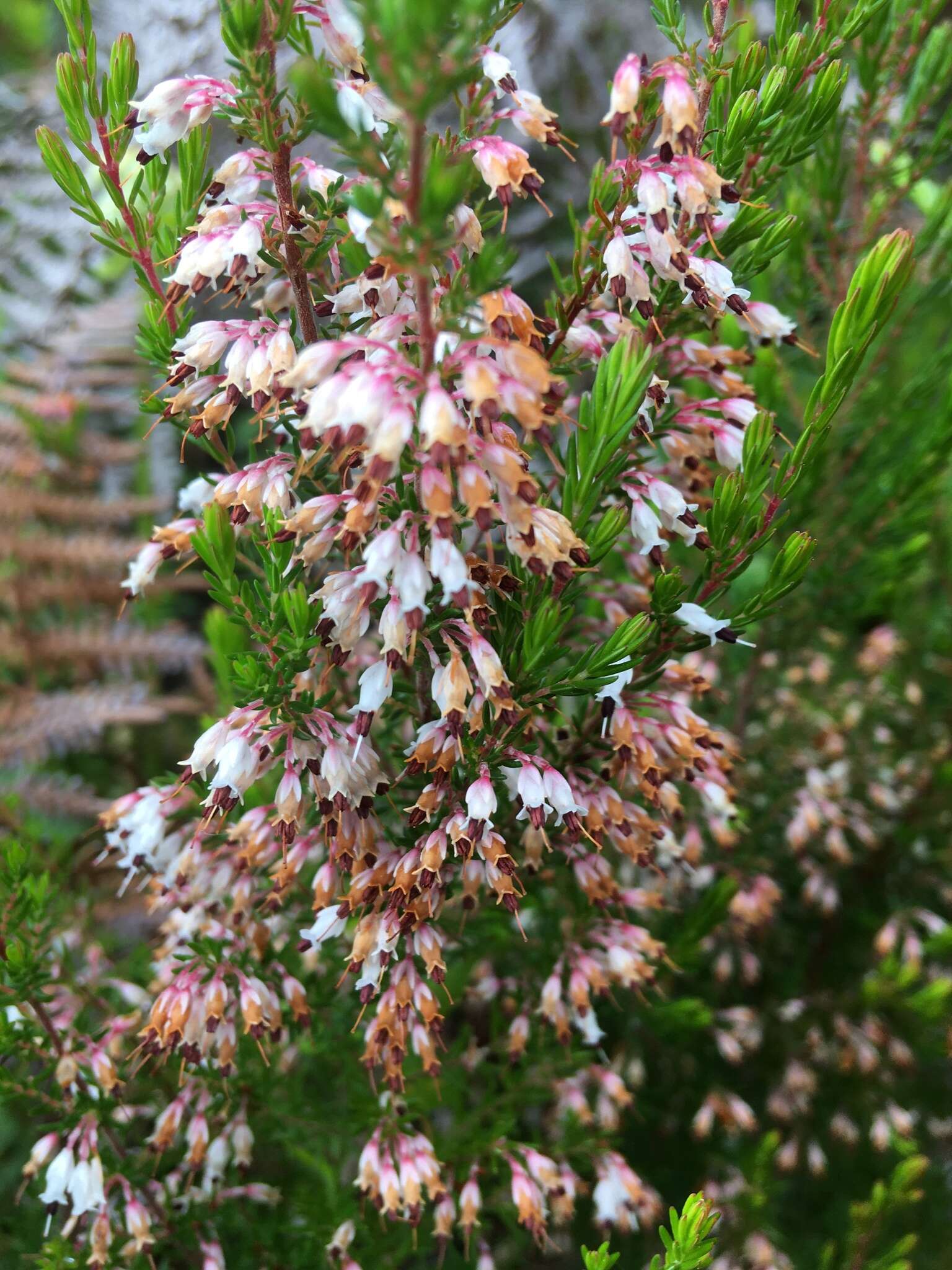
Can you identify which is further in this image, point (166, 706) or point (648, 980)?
point (166, 706)

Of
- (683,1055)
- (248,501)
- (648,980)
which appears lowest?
(683,1055)

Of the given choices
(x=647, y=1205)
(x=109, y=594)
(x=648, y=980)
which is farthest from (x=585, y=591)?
(x=109, y=594)

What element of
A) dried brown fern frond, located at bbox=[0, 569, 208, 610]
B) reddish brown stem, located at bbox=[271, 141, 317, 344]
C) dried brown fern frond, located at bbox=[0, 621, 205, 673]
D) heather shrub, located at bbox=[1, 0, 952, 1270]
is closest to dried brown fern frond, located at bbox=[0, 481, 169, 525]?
dried brown fern frond, located at bbox=[0, 569, 208, 610]

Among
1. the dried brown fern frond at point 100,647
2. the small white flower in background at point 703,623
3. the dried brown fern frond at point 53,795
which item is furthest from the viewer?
the dried brown fern frond at point 100,647

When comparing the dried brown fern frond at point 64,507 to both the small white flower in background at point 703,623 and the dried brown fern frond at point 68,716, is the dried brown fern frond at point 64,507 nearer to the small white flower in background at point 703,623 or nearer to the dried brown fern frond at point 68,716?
the dried brown fern frond at point 68,716

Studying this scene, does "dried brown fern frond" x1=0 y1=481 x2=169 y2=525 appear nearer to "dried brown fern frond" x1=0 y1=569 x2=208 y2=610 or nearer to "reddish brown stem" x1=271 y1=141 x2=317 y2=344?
"dried brown fern frond" x1=0 y1=569 x2=208 y2=610

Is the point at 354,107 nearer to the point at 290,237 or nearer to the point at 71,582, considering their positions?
the point at 290,237

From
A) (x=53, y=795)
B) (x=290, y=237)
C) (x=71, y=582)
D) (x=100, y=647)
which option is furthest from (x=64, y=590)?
(x=290, y=237)

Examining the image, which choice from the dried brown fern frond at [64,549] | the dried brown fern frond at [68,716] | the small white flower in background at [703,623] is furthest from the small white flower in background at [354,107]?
the dried brown fern frond at [64,549]

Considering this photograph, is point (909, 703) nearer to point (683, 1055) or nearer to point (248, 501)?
point (683, 1055)
